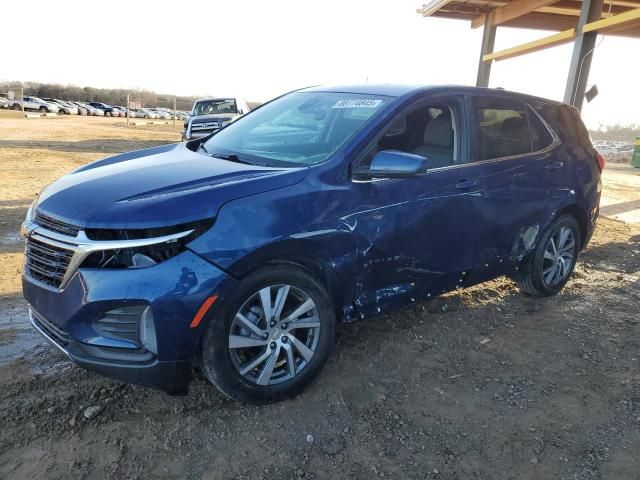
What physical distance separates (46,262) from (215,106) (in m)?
16.2

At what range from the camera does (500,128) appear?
416 cm

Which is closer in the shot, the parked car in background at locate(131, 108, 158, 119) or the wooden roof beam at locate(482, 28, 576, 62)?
the wooden roof beam at locate(482, 28, 576, 62)

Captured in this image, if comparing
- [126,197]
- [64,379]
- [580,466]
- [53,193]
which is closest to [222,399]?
[64,379]

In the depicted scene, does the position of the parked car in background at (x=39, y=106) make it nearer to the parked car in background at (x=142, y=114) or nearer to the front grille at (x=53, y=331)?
the parked car in background at (x=142, y=114)

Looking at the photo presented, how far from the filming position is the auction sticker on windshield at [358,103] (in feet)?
11.7

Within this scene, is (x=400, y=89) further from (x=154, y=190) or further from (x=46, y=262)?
(x=46, y=262)

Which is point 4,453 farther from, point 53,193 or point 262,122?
point 262,122

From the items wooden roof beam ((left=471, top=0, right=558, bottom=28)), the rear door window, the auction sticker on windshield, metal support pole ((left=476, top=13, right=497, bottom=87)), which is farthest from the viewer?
metal support pole ((left=476, top=13, right=497, bottom=87))

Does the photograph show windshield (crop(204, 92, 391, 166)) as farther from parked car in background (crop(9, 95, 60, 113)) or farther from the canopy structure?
parked car in background (crop(9, 95, 60, 113))

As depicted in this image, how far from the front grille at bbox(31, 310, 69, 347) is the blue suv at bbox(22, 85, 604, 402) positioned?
0.04 feet

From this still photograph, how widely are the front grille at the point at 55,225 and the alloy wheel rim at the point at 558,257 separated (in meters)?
3.90

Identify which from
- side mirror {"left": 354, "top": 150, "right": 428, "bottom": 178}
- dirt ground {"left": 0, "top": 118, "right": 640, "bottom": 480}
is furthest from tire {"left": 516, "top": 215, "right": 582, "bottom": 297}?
side mirror {"left": 354, "top": 150, "right": 428, "bottom": 178}

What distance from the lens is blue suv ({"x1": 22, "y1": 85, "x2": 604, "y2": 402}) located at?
2.53 meters

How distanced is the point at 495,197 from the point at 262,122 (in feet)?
6.32
